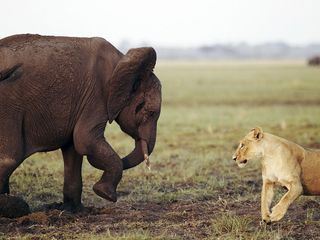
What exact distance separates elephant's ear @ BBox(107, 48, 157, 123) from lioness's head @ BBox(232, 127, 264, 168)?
58.8 inches

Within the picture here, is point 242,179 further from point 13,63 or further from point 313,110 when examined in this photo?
point 313,110

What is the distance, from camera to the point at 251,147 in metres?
7.69

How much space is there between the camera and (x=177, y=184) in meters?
10.8

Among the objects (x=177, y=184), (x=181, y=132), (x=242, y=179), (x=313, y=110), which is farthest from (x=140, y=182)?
(x=313, y=110)

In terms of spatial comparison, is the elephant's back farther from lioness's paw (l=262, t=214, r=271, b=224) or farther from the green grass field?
lioness's paw (l=262, t=214, r=271, b=224)

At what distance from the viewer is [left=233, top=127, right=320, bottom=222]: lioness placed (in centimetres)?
736

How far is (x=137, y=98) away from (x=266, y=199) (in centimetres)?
204

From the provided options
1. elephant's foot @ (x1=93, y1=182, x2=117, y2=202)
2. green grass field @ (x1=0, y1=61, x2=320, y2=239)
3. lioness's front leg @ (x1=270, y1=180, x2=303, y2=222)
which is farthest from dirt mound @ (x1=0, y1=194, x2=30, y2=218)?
lioness's front leg @ (x1=270, y1=180, x2=303, y2=222)

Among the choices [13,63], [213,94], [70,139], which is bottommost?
[213,94]

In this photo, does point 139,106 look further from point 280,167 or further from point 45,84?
point 280,167

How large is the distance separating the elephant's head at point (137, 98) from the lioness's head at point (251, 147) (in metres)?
1.26

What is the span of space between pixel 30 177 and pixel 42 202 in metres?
1.84

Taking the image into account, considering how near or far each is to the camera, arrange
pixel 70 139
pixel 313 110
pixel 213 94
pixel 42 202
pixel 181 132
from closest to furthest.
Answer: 1. pixel 70 139
2. pixel 42 202
3. pixel 181 132
4. pixel 313 110
5. pixel 213 94

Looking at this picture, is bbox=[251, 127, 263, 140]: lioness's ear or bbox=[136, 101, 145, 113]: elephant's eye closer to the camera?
bbox=[251, 127, 263, 140]: lioness's ear
